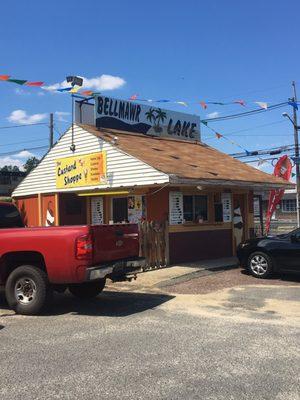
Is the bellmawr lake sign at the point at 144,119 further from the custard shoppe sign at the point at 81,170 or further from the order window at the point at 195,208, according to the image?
the order window at the point at 195,208

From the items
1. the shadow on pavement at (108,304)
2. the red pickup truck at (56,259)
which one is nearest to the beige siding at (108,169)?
the shadow on pavement at (108,304)

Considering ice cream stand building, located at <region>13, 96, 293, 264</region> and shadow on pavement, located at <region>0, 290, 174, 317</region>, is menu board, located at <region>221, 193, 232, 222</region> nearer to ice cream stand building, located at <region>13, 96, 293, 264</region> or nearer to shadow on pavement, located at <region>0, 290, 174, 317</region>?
ice cream stand building, located at <region>13, 96, 293, 264</region>

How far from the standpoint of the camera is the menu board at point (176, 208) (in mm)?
15450

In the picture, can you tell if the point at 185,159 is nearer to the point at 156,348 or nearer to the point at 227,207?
the point at 227,207

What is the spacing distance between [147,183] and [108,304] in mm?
5675

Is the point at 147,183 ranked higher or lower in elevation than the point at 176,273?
higher

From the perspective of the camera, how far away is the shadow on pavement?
8727 millimetres

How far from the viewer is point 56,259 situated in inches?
324

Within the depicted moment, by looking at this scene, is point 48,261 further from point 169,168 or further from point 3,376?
point 169,168

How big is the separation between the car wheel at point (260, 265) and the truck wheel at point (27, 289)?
6.19 meters

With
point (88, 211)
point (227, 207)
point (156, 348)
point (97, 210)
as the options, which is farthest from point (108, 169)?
point (156, 348)

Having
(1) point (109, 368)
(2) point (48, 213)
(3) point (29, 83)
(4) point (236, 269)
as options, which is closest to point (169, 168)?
(4) point (236, 269)

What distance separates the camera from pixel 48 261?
27.3 ft

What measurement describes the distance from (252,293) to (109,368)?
5634 millimetres
